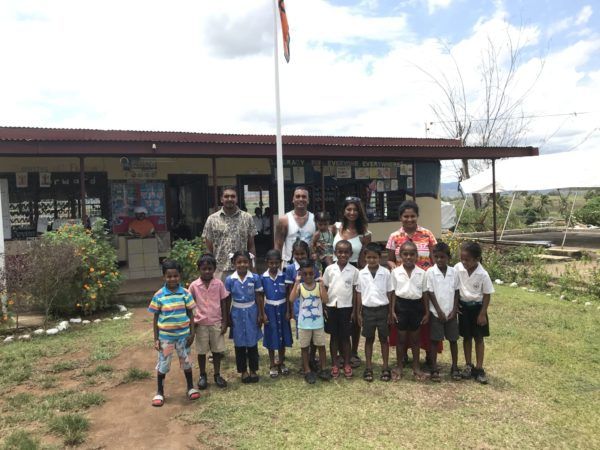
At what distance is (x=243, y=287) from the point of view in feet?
13.2

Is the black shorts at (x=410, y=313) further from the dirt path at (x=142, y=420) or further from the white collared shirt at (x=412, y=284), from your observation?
the dirt path at (x=142, y=420)

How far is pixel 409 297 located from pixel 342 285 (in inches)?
22.3

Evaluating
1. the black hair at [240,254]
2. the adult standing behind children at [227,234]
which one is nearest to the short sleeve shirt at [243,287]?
the black hair at [240,254]

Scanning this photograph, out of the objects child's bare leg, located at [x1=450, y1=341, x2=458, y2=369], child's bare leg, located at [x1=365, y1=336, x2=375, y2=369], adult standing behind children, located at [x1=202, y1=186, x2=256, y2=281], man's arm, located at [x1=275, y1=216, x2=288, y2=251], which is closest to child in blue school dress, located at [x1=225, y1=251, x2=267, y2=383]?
adult standing behind children, located at [x1=202, y1=186, x2=256, y2=281]

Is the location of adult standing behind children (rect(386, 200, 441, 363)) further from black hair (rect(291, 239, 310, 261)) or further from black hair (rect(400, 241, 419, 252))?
black hair (rect(291, 239, 310, 261))

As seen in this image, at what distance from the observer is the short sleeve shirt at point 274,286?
4.11m

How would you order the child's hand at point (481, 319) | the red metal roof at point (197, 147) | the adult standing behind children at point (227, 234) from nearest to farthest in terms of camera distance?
the child's hand at point (481, 319) → the adult standing behind children at point (227, 234) → the red metal roof at point (197, 147)

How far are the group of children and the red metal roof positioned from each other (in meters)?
4.32

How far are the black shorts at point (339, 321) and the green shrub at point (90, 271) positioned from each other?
12.1 ft

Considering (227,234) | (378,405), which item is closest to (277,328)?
(227,234)

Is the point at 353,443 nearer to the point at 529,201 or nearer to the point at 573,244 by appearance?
the point at 573,244

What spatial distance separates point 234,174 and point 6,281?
5.97m

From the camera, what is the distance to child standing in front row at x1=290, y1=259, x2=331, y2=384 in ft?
13.2

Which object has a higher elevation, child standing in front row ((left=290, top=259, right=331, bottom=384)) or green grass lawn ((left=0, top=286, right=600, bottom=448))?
child standing in front row ((left=290, top=259, right=331, bottom=384))
